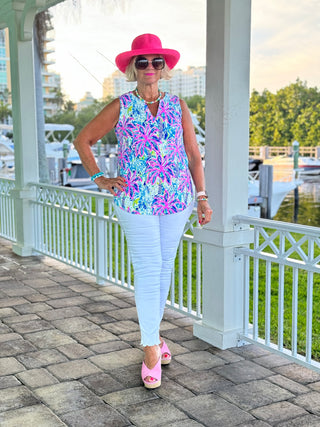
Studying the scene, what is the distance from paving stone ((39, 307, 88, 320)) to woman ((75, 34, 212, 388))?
4.57ft

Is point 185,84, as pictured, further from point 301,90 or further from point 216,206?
point 301,90

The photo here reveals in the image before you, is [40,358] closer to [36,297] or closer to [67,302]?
[67,302]

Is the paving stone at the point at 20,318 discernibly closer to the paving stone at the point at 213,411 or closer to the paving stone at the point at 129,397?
the paving stone at the point at 129,397

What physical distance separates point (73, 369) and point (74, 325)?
2.65 ft

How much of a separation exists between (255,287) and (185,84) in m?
17.9

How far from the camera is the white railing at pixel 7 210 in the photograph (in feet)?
23.0

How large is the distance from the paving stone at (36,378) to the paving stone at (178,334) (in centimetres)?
88

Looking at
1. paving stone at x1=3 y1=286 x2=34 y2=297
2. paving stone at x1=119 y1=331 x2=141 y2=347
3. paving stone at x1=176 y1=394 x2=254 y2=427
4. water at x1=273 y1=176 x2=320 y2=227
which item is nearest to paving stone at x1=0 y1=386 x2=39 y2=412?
paving stone at x1=176 y1=394 x2=254 y2=427

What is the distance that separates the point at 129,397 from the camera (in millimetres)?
2775

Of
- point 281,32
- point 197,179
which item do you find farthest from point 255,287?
point 281,32

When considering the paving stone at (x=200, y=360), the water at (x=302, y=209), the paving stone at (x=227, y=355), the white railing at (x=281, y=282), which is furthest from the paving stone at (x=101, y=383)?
the water at (x=302, y=209)

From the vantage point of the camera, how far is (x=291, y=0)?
1668 inches

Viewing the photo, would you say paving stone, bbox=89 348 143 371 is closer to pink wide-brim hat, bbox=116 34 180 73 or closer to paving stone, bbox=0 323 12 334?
paving stone, bbox=0 323 12 334

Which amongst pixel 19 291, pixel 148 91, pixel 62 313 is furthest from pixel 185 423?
pixel 19 291
